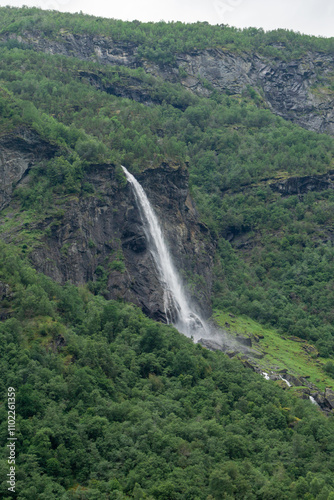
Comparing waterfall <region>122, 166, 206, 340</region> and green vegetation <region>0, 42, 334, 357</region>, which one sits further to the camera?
green vegetation <region>0, 42, 334, 357</region>

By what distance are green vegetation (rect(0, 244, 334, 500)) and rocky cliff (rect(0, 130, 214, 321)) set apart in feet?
28.7

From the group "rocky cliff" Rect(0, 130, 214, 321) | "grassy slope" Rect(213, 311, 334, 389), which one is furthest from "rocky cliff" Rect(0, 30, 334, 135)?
"grassy slope" Rect(213, 311, 334, 389)

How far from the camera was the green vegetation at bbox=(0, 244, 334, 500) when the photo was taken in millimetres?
49500

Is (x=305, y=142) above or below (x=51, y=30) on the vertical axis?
below

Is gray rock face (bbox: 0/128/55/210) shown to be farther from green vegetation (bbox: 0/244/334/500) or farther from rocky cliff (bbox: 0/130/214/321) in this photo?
green vegetation (bbox: 0/244/334/500)

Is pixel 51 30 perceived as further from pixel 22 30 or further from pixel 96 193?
pixel 96 193

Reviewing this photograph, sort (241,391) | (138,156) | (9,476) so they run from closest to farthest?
(9,476)
(241,391)
(138,156)

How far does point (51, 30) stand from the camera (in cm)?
17475

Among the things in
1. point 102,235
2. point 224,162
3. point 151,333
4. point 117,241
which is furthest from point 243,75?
point 151,333

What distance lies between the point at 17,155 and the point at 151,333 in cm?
3361

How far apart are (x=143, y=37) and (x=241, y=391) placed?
14438 centimetres

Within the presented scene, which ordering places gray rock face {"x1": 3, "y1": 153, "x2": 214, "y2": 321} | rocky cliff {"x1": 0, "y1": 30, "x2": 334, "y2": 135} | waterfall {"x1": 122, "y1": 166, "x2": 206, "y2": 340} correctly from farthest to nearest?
rocky cliff {"x1": 0, "y1": 30, "x2": 334, "y2": 135}, waterfall {"x1": 122, "y1": 166, "x2": 206, "y2": 340}, gray rock face {"x1": 3, "y1": 153, "x2": 214, "y2": 321}

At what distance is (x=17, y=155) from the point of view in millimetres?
90750

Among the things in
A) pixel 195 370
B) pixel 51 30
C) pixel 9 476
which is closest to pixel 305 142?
pixel 51 30
